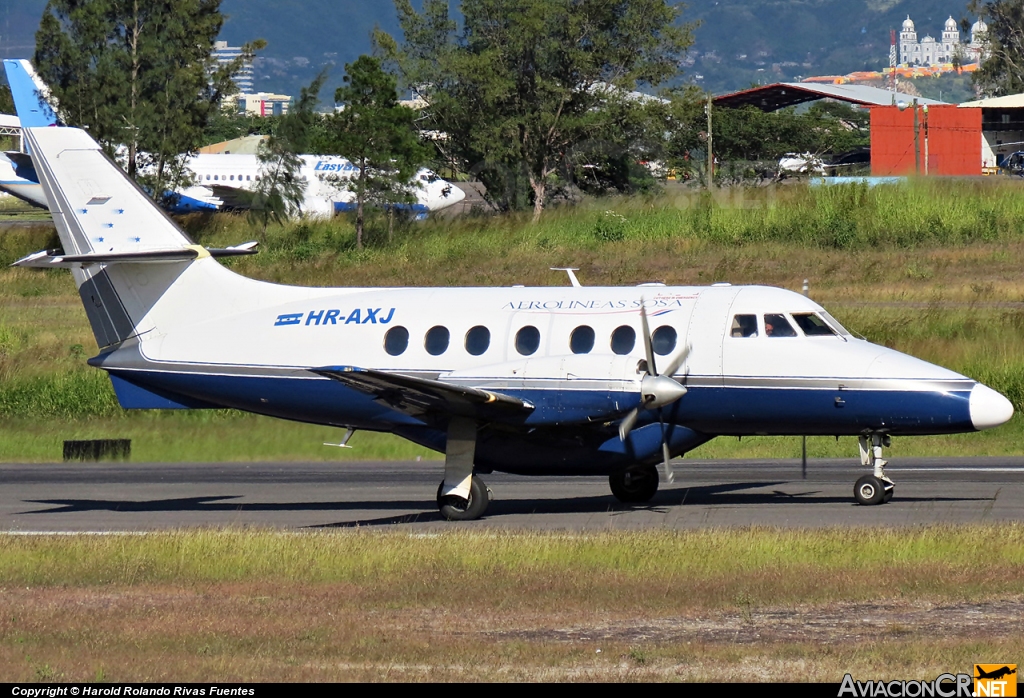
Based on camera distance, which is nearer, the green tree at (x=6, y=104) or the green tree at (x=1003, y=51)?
the green tree at (x=1003, y=51)

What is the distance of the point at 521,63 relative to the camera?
2067 inches

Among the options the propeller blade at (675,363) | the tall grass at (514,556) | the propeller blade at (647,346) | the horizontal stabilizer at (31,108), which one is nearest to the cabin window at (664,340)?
the propeller blade at (675,363)

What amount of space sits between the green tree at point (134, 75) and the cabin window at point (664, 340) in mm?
37438

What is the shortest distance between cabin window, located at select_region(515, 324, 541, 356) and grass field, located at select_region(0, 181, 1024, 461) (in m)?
14.5

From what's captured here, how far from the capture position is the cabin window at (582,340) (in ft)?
57.6

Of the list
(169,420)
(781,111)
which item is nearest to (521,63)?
(169,420)

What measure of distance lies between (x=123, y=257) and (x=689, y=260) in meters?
27.5

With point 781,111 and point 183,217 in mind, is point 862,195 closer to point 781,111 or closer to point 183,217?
point 183,217

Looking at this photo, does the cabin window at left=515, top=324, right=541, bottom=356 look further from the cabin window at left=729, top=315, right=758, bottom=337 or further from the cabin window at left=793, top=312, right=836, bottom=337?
the cabin window at left=793, top=312, right=836, bottom=337

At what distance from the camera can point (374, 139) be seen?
1844 inches

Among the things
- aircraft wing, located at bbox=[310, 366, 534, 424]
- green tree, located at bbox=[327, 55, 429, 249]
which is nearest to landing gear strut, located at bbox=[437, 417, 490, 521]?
aircraft wing, located at bbox=[310, 366, 534, 424]

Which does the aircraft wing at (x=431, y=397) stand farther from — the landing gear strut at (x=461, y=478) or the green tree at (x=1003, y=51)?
the green tree at (x=1003, y=51)

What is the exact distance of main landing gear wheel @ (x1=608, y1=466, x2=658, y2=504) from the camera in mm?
18938

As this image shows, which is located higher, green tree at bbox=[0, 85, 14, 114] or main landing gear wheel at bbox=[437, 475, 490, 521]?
green tree at bbox=[0, 85, 14, 114]
